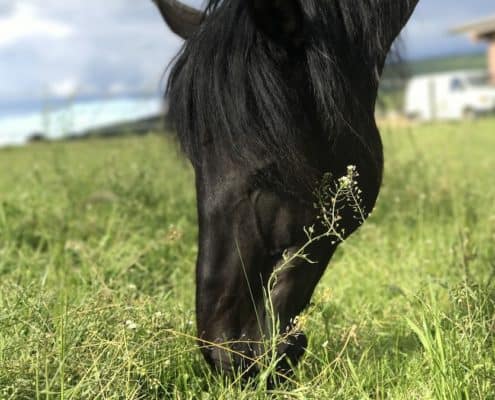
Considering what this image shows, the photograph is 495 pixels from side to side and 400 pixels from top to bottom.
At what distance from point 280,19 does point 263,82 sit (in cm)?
17

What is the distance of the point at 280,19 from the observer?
150cm

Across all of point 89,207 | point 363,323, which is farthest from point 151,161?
point 363,323

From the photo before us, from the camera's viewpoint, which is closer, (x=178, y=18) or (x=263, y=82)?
(x=263, y=82)

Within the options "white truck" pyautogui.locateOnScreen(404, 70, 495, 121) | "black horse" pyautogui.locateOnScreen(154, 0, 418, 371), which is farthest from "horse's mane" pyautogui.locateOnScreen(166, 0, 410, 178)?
"white truck" pyautogui.locateOnScreen(404, 70, 495, 121)

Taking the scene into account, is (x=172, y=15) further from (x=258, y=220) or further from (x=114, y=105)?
(x=114, y=105)

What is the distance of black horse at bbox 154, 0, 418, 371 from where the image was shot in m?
1.52

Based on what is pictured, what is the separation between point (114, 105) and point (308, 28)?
4110mm

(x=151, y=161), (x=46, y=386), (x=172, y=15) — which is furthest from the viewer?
(x=151, y=161)

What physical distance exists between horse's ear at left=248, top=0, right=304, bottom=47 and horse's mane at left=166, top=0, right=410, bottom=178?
3cm

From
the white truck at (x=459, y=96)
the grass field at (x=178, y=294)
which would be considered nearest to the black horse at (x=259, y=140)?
the grass field at (x=178, y=294)

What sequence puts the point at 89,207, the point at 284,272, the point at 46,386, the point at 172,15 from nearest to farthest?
the point at 46,386 < the point at 284,272 < the point at 172,15 < the point at 89,207

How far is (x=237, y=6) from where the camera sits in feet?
5.30

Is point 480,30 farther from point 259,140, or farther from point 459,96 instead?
point 259,140

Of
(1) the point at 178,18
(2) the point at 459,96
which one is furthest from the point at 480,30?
(1) the point at 178,18
